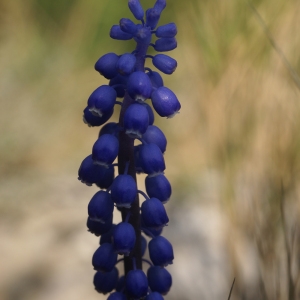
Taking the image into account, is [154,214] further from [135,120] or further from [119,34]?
[119,34]

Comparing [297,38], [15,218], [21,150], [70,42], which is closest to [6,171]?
[21,150]

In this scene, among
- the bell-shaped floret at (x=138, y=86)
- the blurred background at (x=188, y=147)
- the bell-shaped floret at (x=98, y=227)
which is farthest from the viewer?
the blurred background at (x=188, y=147)

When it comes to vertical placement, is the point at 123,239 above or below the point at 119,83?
below

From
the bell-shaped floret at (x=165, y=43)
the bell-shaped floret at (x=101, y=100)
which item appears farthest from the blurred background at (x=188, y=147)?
the bell-shaped floret at (x=101, y=100)

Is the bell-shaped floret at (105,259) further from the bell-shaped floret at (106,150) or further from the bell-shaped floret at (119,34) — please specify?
the bell-shaped floret at (119,34)

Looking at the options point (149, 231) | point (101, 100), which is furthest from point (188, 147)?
point (101, 100)

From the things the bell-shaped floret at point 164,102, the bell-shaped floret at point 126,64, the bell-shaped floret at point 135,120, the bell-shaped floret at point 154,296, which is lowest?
the bell-shaped floret at point 154,296

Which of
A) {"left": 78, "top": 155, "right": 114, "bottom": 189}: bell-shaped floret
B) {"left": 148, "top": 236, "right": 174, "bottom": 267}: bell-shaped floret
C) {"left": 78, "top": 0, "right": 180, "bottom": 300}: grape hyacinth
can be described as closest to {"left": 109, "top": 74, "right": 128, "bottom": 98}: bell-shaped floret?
{"left": 78, "top": 0, "right": 180, "bottom": 300}: grape hyacinth
